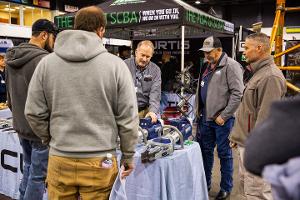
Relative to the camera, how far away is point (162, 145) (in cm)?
234

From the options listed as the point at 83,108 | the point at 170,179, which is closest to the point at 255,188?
the point at 170,179

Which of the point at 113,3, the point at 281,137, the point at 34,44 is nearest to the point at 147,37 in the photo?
the point at 113,3

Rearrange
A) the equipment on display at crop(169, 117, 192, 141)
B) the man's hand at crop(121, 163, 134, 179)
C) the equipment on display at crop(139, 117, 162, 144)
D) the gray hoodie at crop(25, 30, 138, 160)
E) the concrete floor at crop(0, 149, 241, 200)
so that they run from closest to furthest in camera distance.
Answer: the gray hoodie at crop(25, 30, 138, 160)
the man's hand at crop(121, 163, 134, 179)
the equipment on display at crop(139, 117, 162, 144)
the equipment on display at crop(169, 117, 192, 141)
the concrete floor at crop(0, 149, 241, 200)

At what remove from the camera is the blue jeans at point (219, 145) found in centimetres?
324

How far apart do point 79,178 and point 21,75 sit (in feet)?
3.22

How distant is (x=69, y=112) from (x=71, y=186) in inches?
15.0

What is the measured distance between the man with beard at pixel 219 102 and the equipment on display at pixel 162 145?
2.35 feet

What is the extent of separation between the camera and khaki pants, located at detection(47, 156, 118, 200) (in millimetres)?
1688

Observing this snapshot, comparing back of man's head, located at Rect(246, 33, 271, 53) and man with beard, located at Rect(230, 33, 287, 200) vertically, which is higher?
back of man's head, located at Rect(246, 33, 271, 53)

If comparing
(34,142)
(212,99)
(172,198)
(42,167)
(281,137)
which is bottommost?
(172,198)

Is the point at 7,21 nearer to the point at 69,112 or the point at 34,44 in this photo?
the point at 34,44

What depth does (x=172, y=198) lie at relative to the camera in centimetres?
236

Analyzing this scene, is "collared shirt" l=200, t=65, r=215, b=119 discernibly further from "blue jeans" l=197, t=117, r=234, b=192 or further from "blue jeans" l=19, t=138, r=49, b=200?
"blue jeans" l=19, t=138, r=49, b=200

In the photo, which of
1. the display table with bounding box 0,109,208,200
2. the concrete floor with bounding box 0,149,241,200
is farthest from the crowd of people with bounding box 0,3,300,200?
the display table with bounding box 0,109,208,200
